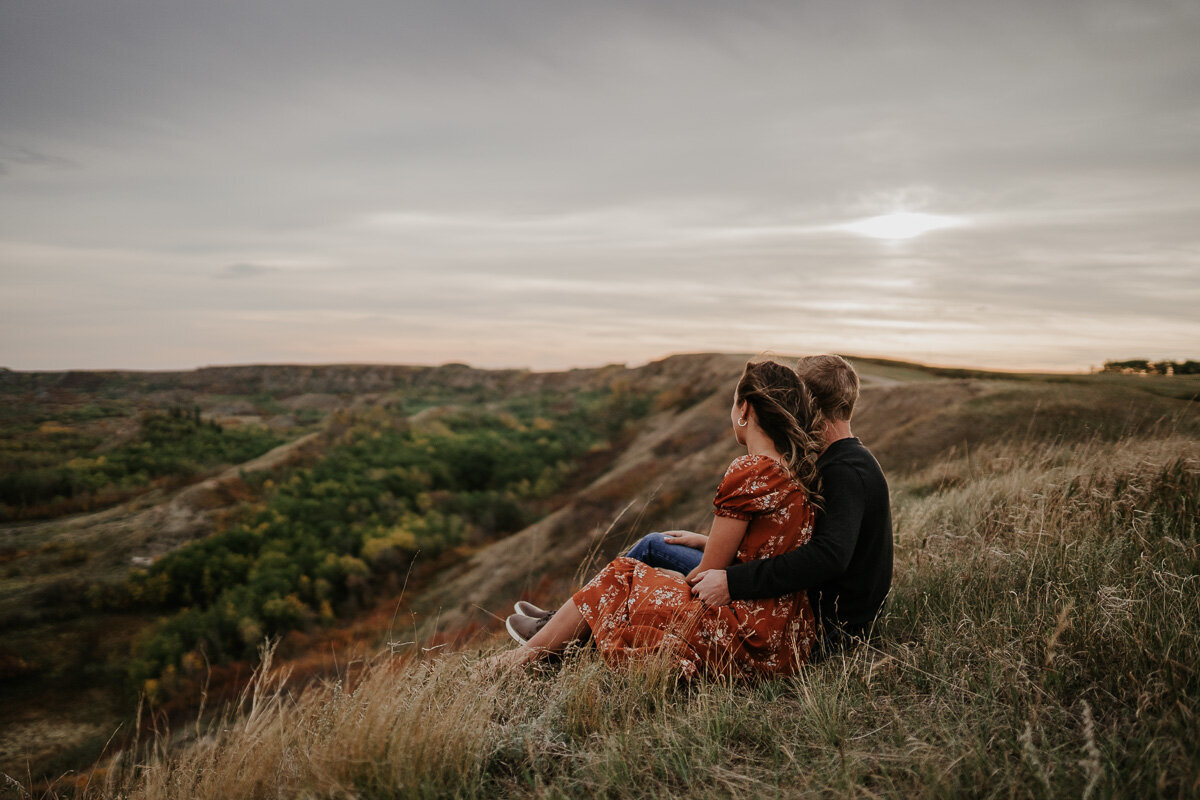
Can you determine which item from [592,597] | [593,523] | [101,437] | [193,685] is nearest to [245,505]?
[101,437]

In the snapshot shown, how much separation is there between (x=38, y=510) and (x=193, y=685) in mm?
8033

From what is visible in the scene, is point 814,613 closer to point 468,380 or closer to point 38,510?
point 38,510

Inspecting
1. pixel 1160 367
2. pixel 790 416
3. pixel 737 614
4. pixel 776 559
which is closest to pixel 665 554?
pixel 737 614

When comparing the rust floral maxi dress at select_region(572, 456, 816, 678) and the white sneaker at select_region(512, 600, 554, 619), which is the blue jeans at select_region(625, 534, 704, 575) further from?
the white sneaker at select_region(512, 600, 554, 619)

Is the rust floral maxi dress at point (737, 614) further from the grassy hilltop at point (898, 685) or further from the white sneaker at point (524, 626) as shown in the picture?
the white sneaker at point (524, 626)

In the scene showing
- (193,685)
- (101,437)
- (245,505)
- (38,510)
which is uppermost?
(101,437)

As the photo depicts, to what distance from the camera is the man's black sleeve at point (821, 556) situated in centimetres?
244

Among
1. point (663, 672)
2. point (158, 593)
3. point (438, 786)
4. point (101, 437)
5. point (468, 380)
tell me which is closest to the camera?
point (438, 786)

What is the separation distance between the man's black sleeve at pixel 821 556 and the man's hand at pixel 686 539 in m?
0.70

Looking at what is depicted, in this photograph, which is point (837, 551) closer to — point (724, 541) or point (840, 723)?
point (724, 541)

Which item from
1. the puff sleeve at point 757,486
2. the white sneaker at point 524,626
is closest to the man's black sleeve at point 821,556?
the puff sleeve at point 757,486

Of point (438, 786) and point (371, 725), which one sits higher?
point (371, 725)

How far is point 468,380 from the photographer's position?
94312 mm

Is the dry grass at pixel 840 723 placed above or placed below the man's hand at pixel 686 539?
below
